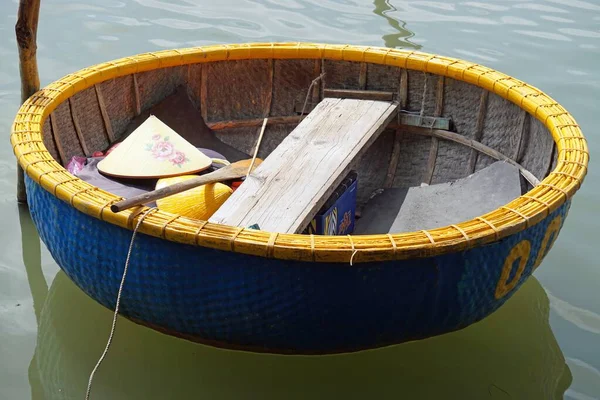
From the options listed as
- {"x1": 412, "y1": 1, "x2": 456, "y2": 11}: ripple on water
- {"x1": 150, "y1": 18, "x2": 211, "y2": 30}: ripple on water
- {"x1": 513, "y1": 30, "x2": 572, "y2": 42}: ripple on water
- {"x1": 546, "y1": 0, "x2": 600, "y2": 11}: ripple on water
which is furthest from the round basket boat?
{"x1": 546, "y1": 0, "x2": 600, "y2": 11}: ripple on water

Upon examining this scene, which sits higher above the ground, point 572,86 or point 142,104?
point 142,104

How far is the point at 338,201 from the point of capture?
2.88 metres

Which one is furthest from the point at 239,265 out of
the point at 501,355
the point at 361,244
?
the point at 501,355

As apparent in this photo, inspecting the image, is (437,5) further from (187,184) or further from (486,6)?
(187,184)

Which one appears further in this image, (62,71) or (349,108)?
(62,71)

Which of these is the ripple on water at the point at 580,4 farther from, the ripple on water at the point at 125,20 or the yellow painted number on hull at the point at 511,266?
the yellow painted number on hull at the point at 511,266

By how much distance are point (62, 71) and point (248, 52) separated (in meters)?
2.15

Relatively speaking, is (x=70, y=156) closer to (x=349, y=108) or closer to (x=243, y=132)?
(x=243, y=132)

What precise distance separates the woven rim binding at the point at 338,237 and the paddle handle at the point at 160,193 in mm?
33

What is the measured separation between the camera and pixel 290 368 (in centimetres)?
264

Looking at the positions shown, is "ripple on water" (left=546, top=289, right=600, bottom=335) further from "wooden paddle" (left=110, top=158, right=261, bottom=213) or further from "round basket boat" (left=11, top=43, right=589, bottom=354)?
"wooden paddle" (left=110, top=158, right=261, bottom=213)

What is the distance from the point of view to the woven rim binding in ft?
6.85

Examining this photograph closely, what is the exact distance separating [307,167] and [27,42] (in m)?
1.30

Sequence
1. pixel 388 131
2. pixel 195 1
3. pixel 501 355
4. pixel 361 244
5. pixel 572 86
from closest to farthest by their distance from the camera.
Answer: pixel 361 244 → pixel 501 355 → pixel 388 131 → pixel 572 86 → pixel 195 1
